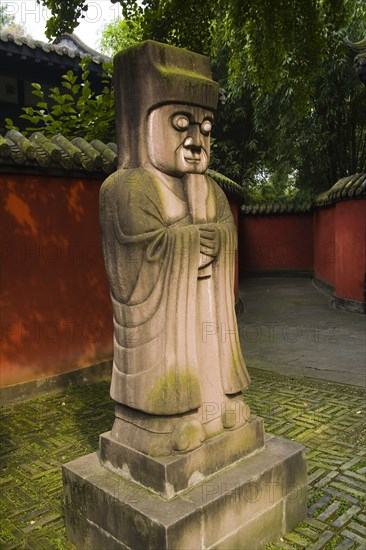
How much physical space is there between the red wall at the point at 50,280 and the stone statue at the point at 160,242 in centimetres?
316

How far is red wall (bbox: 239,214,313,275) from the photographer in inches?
710

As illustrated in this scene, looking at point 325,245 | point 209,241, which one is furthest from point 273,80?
point 325,245

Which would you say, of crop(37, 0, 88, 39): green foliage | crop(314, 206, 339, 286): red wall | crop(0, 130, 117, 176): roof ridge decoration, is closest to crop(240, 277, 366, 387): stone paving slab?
crop(314, 206, 339, 286): red wall

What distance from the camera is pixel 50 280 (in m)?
6.14

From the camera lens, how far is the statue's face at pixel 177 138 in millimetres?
2867

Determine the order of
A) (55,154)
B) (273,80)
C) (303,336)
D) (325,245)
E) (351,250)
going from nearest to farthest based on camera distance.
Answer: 1. (55,154)
2. (273,80)
3. (303,336)
4. (351,250)
5. (325,245)

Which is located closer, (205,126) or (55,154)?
(205,126)

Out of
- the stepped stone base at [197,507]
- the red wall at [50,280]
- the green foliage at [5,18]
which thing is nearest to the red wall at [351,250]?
the red wall at [50,280]

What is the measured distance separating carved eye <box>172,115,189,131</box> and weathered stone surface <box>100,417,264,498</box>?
189 cm

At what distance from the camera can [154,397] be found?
2.85m

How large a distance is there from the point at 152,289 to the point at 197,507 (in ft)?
3.95

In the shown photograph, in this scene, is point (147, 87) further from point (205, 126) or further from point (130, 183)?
point (130, 183)

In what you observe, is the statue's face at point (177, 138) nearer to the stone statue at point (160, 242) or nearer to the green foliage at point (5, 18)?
the stone statue at point (160, 242)

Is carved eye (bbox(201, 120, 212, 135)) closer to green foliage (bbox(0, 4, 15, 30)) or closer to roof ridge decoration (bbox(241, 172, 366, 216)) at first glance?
roof ridge decoration (bbox(241, 172, 366, 216))
